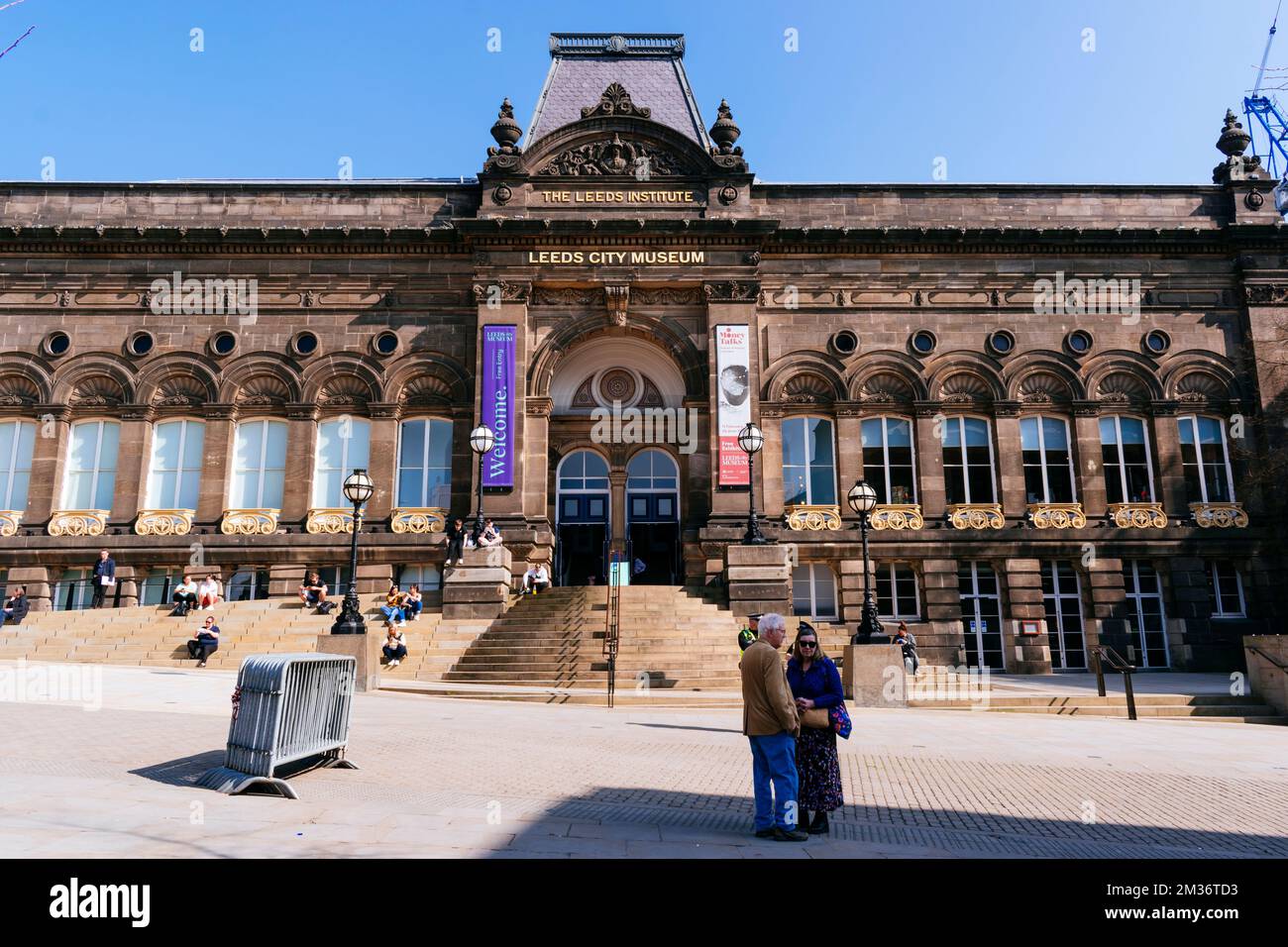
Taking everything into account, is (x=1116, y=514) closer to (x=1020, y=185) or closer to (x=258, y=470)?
(x=1020, y=185)

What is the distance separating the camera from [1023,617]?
2703cm

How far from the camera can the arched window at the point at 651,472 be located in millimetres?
29953

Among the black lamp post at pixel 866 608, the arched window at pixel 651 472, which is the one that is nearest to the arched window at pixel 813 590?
the arched window at pixel 651 472

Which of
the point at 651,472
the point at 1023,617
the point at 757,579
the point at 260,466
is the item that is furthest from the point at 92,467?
the point at 1023,617

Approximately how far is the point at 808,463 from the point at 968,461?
215 inches

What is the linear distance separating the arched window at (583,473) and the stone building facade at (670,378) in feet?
0.37

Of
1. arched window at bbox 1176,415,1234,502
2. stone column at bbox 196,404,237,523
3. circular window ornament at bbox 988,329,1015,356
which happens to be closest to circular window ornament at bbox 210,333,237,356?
stone column at bbox 196,404,237,523

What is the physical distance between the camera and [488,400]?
91.5ft

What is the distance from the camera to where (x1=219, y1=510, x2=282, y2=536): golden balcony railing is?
27.8 metres

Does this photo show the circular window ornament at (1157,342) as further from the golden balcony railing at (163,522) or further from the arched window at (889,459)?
the golden balcony railing at (163,522)

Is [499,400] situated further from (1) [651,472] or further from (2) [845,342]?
(2) [845,342]

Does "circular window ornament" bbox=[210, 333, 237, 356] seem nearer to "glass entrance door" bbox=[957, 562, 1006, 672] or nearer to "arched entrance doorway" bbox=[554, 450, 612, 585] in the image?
"arched entrance doorway" bbox=[554, 450, 612, 585]

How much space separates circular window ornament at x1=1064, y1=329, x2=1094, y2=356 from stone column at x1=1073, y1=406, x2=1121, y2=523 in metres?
2.15

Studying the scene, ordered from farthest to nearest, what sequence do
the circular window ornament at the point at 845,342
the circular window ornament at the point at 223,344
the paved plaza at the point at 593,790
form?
the circular window ornament at the point at 845,342 → the circular window ornament at the point at 223,344 → the paved plaza at the point at 593,790
